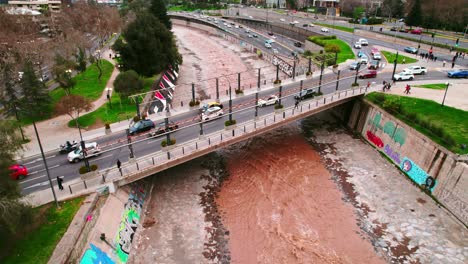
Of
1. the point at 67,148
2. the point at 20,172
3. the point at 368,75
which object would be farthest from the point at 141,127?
the point at 368,75

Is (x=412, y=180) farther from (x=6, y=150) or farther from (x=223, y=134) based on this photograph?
(x=6, y=150)

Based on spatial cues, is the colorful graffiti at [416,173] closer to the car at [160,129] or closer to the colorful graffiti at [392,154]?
the colorful graffiti at [392,154]

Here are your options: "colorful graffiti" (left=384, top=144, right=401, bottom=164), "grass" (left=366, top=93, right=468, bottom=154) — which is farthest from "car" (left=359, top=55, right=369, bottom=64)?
"colorful graffiti" (left=384, top=144, right=401, bottom=164)

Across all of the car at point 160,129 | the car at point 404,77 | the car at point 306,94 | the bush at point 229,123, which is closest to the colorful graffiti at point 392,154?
the car at point 306,94

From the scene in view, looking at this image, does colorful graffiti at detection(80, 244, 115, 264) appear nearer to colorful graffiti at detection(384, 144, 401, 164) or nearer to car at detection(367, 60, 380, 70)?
colorful graffiti at detection(384, 144, 401, 164)

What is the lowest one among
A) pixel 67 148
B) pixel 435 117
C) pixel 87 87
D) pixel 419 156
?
pixel 419 156

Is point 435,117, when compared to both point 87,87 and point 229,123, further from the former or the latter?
point 87,87
